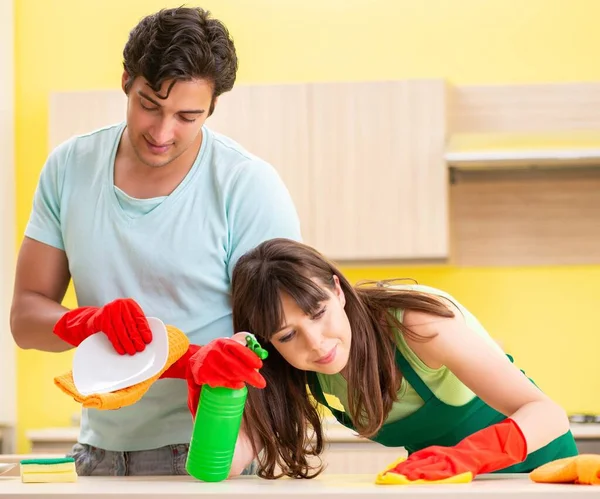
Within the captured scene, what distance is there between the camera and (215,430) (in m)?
1.52

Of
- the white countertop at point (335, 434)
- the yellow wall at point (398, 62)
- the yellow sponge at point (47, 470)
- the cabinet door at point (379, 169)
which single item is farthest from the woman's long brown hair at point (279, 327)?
the yellow wall at point (398, 62)

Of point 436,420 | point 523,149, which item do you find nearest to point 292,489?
point 436,420

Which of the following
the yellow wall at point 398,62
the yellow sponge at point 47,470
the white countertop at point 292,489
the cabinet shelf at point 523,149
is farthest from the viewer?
the yellow wall at point 398,62

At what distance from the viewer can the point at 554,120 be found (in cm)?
347

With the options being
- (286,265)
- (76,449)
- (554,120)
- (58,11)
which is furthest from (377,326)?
(58,11)

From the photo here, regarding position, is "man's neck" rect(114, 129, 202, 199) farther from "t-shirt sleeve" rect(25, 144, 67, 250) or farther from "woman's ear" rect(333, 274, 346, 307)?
"woman's ear" rect(333, 274, 346, 307)

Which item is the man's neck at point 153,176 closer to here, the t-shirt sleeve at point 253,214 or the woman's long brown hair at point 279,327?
the t-shirt sleeve at point 253,214

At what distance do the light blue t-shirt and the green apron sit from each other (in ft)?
0.78

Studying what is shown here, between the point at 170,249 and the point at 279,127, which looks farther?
the point at 279,127

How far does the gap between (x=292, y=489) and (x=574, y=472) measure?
38 centimetres

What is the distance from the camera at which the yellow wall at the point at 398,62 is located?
11.7 ft

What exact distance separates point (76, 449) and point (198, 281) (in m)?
0.39

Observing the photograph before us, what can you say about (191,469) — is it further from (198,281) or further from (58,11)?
(58,11)

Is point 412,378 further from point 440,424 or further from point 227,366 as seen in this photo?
point 227,366
